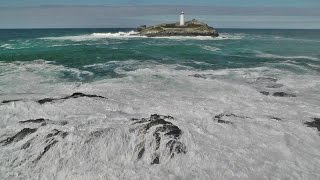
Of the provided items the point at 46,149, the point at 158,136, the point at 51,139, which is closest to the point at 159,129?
the point at 158,136

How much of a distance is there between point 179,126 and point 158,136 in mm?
1394

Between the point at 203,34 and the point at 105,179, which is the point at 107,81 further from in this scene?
the point at 203,34

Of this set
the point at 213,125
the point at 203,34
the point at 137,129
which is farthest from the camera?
the point at 203,34

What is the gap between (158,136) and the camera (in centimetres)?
1048

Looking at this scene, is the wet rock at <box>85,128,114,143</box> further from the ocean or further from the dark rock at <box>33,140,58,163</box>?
the dark rock at <box>33,140,58,163</box>

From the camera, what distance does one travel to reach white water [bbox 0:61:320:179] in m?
9.20

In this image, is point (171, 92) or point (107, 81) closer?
point (171, 92)

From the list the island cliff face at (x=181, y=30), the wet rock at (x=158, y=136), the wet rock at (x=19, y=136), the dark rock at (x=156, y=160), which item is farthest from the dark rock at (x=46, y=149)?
the island cliff face at (x=181, y=30)

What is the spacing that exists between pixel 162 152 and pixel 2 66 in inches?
776

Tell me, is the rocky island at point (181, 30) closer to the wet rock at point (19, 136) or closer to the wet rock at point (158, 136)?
the wet rock at point (158, 136)

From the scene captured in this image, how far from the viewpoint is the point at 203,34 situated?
3091 inches

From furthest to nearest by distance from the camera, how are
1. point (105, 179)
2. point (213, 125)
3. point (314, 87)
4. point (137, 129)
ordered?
point (314, 87), point (213, 125), point (137, 129), point (105, 179)

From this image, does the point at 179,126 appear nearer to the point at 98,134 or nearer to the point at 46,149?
Result: the point at 98,134

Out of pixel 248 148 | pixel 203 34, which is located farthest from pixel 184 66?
pixel 203 34
